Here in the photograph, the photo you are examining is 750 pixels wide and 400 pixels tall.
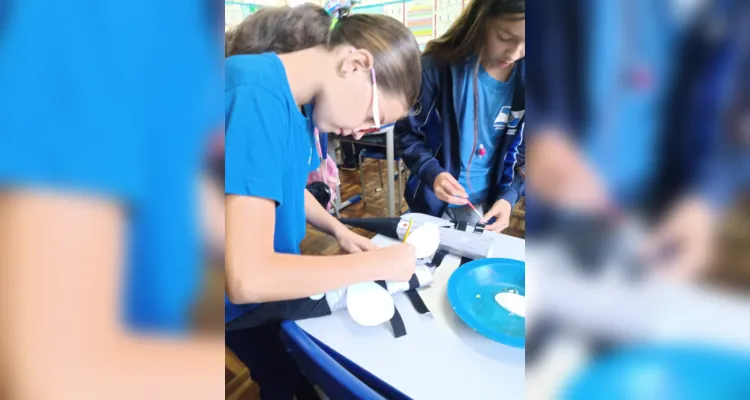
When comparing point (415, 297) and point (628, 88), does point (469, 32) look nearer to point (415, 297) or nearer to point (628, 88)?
point (415, 297)

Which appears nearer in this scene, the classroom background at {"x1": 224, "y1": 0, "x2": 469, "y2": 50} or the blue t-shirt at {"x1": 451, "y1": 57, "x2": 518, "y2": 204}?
the blue t-shirt at {"x1": 451, "y1": 57, "x2": 518, "y2": 204}

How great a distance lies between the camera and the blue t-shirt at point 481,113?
1.14m

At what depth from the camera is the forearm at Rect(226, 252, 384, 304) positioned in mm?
526

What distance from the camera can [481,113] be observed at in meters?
1.19

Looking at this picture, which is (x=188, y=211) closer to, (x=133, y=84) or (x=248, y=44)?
(x=133, y=84)

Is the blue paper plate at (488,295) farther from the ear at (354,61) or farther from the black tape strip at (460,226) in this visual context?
the ear at (354,61)

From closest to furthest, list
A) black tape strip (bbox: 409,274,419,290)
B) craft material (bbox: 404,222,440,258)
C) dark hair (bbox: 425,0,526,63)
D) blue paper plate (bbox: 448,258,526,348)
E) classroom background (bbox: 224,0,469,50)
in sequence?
blue paper plate (bbox: 448,258,526,348) < black tape strip (bbox: 409,274,419,290) < craft material (bbox: 404,222,440,258) < dark hair (bbox: 425,0,526,63) < classroom background (bbox: 224,0,469,50)

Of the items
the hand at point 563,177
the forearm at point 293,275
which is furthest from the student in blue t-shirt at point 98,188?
the forearm at point 293,275

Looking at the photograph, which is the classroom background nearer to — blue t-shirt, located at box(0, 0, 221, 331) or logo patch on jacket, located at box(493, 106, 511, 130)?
Answer: logo patch on jacket, located at box(493, 106, 511, 130)

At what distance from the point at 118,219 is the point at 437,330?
56 cm

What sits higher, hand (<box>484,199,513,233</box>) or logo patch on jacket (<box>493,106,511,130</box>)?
logo patch on jacket (<box>493,106,511,130</box>)

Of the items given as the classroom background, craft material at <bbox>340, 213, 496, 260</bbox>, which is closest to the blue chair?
craft material at <bbox>340, 213, 496, 260</bbox>

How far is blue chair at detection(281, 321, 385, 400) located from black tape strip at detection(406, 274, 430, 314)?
0.70 feet

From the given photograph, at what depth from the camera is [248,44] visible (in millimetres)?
741
